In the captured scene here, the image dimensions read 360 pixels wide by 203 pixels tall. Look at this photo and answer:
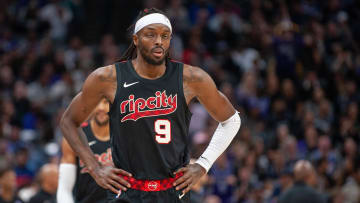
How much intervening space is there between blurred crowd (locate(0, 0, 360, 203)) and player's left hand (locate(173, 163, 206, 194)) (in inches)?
222

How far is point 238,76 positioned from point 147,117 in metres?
9.23

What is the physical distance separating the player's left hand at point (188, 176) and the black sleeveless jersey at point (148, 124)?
0.06 m

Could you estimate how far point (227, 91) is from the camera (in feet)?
39.1

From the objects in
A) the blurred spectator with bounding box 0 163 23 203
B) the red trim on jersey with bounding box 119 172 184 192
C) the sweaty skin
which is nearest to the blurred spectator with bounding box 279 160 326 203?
the blurred spectator with bounding box 0 163 23 203

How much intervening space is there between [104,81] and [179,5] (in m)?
10.4

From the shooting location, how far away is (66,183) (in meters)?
5.27

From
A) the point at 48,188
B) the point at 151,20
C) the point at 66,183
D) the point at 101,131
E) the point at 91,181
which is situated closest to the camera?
the point at 151,20

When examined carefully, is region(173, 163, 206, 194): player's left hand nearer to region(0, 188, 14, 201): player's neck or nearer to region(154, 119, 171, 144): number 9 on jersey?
region(154, 119, 171, 144): number 9 on jersey

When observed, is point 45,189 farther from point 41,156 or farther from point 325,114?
point 325,114

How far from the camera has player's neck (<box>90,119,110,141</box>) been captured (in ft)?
18.4

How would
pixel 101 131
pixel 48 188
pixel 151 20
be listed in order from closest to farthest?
pixel 151 20 < pixel 101 131 < pixel 48 188

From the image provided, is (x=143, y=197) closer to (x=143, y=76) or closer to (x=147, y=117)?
(x=147, y=117)

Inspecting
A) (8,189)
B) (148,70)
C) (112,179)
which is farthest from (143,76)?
(8,189)

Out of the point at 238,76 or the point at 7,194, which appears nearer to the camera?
the point at 7,194
